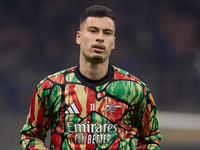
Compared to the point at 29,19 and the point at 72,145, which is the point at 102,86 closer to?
the point at 72,145

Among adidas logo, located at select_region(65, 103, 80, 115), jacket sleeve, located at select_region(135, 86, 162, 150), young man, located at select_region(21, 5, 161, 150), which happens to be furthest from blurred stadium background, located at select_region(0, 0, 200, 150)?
adidas logo, located at select_region(65, 103, 80, 115)

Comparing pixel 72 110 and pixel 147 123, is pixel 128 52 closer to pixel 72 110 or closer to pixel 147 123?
pixel 147 123

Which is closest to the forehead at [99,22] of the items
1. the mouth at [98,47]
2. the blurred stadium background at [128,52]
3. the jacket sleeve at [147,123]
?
the mouth at [98,47]

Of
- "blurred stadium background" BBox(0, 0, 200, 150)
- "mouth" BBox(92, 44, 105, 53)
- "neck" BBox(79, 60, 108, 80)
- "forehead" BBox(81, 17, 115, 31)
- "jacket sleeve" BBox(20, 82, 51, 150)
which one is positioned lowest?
"jacket sleeve" BBox(20, 82, 51, 150)

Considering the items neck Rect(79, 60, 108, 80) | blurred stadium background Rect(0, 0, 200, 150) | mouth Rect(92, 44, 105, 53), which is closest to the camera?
mouth Rect(92, 44, 105, 53)

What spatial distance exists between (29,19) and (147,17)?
12.1 feet

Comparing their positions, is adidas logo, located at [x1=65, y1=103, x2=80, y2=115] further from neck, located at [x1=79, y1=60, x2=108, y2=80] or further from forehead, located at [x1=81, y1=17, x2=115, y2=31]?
forehead, located at [x1=81, y1=17, x2=115, y2=31]

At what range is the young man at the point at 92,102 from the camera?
304cm

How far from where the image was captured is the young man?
3.04 m

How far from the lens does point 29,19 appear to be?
1338 cm

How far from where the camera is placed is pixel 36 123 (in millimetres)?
3178

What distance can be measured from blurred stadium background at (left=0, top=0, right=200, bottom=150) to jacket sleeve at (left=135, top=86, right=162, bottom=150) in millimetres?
4413

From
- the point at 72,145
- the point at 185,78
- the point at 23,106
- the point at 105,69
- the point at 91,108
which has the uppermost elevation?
the point at 185,78

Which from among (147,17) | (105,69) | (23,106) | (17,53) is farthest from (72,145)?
(147,17)
